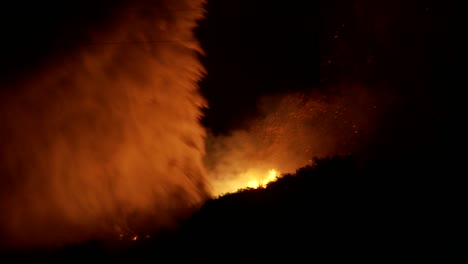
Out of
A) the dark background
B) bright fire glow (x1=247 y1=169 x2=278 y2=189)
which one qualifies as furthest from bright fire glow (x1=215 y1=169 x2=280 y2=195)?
the dark background

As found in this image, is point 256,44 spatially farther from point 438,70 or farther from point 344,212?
point 344,212

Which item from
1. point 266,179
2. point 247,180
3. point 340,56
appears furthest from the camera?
point 340,56

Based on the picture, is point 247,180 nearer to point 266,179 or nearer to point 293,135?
point 266,179

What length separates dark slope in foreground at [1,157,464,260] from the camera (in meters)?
5.68

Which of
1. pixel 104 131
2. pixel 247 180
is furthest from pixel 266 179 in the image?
pixel 104 131

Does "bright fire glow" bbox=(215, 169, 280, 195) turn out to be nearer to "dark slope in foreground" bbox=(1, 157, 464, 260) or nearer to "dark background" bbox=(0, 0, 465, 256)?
"dark background" bbox=(0, 0, 465, 256)

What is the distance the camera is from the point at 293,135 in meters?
12.9

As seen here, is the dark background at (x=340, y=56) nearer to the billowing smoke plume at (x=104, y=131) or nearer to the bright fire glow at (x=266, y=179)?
the bright fire glow at (x=266, y=179)

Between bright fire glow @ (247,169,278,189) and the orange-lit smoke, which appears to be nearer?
bright fire glow @ (247,169,278,189)

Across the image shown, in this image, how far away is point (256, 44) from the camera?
47.1 feet

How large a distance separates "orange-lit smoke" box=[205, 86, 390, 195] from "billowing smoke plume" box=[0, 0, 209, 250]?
279 centimetres

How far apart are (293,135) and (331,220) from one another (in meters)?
6.94

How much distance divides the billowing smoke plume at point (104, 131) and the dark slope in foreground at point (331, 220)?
167 centimetres

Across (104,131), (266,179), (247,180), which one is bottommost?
(266,179)
